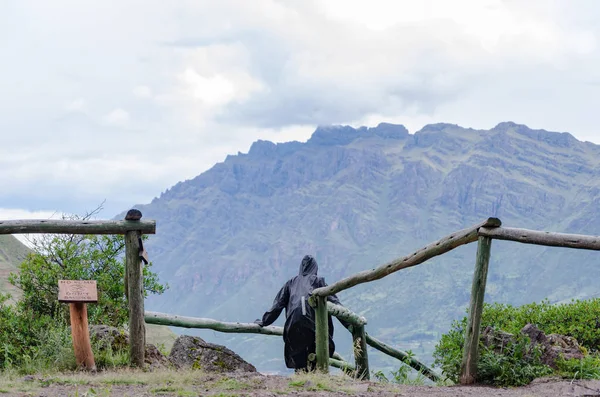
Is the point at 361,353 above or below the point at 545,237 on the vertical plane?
below

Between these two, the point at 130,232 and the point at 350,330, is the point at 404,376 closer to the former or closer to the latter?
the point at 350,330

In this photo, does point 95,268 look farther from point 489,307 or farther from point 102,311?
point 489,307

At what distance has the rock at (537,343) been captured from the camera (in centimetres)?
788

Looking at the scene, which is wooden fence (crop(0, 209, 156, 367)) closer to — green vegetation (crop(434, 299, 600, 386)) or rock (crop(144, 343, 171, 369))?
rock (crop(144, 343, 171, 369))

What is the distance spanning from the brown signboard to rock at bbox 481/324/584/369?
A: 4.40 m

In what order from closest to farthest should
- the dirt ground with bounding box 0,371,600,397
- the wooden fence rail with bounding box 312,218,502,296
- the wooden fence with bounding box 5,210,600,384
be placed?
1. the dirt ground with bounding box 0,371,600,397
2. the wooden fence with bounding box 5,210,600,384
3. the wooden fence rail with bounding box 312,218,502,296

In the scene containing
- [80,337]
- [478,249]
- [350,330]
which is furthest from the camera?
[350,330]

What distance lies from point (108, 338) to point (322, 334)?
264cm

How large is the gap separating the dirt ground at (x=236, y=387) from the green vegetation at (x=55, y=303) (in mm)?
1004

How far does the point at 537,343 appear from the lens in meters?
7.93

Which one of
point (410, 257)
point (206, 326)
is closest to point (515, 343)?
point (410, 257)

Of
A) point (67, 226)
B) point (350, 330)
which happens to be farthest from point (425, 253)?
point (67, 226)

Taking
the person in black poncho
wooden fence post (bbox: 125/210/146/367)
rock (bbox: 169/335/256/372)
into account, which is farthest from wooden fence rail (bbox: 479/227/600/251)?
wooden fence post (bbox: 125/210/146/367)

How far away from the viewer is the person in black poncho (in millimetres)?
10000
